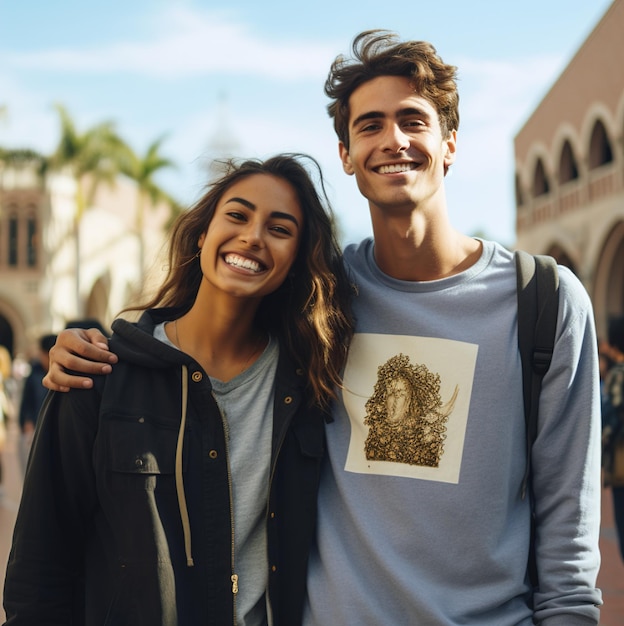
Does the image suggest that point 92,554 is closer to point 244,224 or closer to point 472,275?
point 244,224

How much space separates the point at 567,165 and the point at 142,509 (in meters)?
24.1

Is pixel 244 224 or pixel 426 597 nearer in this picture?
pixel 426 597

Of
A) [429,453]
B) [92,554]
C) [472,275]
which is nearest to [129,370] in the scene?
[92,554]

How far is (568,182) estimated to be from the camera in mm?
24391

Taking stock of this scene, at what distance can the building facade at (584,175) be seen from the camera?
1969 centimetres

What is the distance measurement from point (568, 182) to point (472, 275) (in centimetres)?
2306

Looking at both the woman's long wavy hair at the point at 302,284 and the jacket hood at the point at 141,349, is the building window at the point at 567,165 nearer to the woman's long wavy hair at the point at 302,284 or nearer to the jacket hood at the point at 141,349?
the woman's long wavy hair at the point at 302,284

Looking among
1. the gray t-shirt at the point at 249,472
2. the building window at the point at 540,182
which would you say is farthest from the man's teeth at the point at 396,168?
the building window at the point at 540,182

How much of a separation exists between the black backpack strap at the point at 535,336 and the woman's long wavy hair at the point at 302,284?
0.54m

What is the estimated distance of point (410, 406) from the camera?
2.55m

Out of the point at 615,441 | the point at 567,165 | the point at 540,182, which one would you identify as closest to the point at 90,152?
the point at 540,182

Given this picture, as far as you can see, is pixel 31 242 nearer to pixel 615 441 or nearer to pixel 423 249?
pixel 615 441

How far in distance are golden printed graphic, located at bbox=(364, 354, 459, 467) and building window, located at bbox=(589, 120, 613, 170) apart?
68.0ft

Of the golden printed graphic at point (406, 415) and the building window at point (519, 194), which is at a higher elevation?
the building window at point (519, 194)
